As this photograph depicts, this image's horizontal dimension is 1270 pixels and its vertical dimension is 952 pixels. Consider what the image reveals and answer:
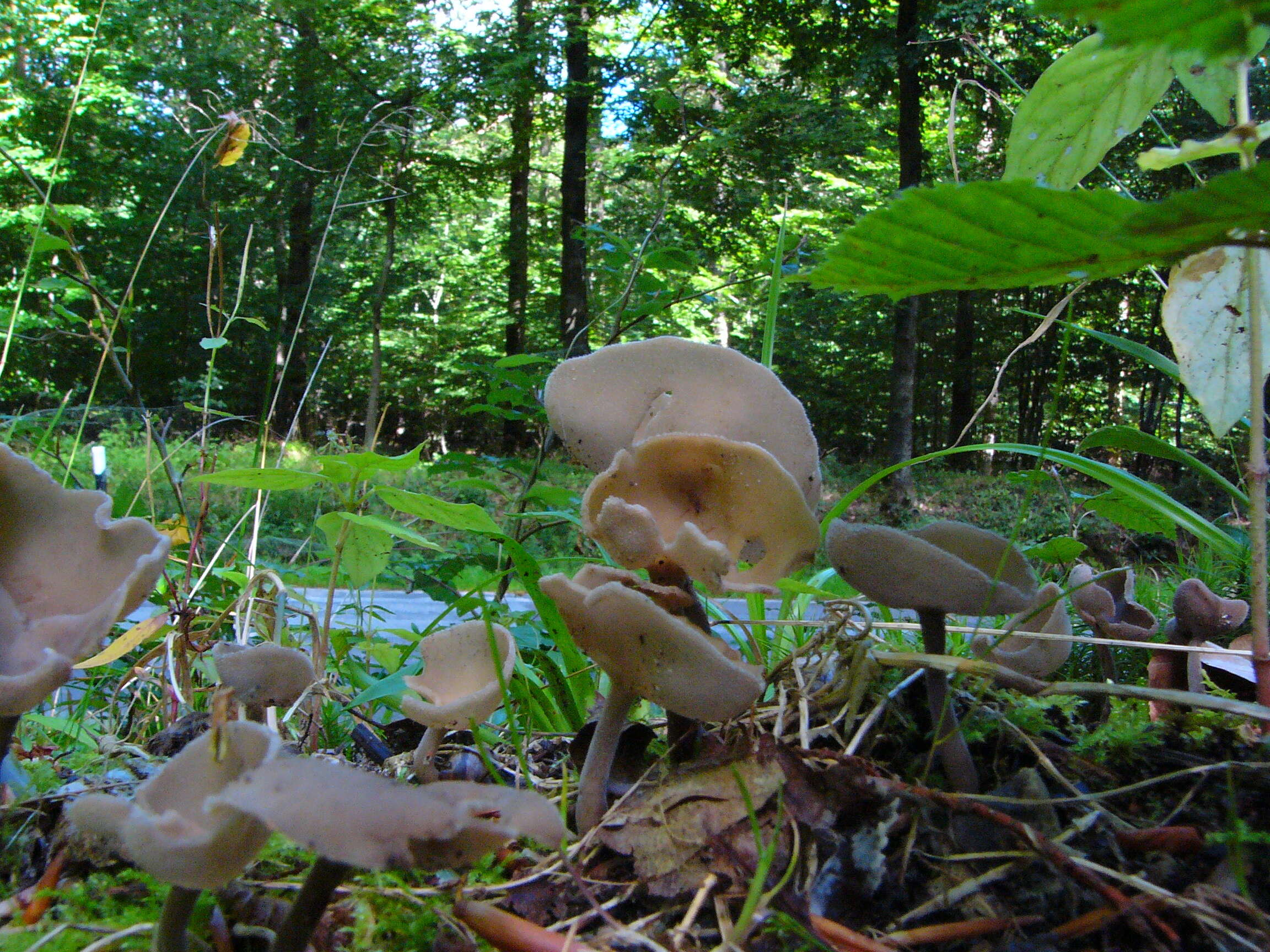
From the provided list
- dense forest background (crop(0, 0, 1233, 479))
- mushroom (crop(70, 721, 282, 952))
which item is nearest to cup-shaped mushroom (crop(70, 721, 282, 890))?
mushroom (crop(70, 721, 282, 952))

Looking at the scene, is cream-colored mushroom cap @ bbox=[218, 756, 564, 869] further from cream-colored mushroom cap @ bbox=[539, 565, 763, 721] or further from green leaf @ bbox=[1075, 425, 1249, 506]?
green leaf @ bbox=[1075, 425, 1249, 506]

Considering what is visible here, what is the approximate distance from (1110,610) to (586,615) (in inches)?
31.7

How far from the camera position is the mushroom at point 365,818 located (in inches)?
18.6

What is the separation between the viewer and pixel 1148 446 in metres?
0.97

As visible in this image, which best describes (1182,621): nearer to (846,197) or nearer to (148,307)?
(846,197)

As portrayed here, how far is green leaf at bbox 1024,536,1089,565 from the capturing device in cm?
115

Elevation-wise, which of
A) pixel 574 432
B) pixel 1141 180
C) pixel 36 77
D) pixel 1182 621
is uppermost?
pixel 36 77

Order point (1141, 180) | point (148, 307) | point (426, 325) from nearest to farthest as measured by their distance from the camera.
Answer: point (1141, 180), point (148, 307), point (426, 325)

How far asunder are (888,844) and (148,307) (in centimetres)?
1275

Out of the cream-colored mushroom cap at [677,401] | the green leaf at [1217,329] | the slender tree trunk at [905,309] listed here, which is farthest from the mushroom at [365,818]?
the slender tree trunk at [905,309]

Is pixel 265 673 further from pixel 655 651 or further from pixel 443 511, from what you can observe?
pixel 655 651

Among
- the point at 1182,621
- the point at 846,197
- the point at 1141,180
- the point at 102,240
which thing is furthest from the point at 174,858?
the point at 102,240

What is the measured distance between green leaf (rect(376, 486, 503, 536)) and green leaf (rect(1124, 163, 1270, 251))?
0.72 meters

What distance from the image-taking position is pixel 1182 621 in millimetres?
1143
